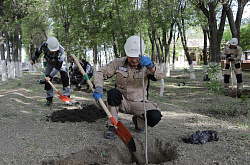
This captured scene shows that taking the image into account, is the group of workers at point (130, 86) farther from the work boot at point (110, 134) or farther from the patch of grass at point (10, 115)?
the patch of grass at point (10, 115)

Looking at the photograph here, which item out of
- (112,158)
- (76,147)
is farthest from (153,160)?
(76,147)

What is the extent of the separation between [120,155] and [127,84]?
1112 mm

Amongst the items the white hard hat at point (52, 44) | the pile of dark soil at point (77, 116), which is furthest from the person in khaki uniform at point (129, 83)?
the white hard hat at point (52, 44)

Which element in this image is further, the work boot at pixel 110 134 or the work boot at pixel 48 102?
the work boot at pixel 48 102

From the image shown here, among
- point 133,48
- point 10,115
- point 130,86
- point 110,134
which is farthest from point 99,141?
point 10,115

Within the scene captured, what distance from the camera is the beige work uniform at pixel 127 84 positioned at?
3.60m

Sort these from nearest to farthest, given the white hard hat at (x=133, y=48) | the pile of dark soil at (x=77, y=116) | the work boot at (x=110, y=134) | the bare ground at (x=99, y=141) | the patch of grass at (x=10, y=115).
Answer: the bare ground at (x=99, y=141) → the white hard hat at (x=133, y=48) → the work boot at (x=110, y=134) → the pile of dark soil at (x=77, y=116) → the patch of grass at (x=10, y=115)

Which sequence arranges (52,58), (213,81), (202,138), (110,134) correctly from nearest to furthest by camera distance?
1. (202,138)
2. (110,134)
3. (52,58)
4. (213,81)

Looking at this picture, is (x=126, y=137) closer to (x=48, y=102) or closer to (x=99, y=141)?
(x=99, y=141)

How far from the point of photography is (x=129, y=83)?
370 centimetres

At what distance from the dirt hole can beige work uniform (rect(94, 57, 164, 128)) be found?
1.60 ft

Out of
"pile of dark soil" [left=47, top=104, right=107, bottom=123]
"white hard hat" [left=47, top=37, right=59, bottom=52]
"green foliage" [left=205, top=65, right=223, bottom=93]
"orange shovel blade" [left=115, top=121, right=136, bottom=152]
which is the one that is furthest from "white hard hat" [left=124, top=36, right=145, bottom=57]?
"green foliage" [left=205, top=65, right=223, bottom=93]

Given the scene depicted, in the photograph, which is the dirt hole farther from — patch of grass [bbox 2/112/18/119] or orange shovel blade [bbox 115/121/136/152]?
patch of grass [bbox 2/112/18/119]

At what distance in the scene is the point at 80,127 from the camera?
4246mm
